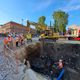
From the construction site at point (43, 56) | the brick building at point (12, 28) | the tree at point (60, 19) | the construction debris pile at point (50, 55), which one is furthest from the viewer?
the brick building at point (12, 28)

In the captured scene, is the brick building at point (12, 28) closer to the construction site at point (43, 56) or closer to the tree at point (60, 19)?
the tree at point (60, 19)

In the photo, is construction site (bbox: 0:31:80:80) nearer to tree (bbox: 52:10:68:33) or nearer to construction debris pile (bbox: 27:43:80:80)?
construction debris pile (bbox: 27:43:80:80)

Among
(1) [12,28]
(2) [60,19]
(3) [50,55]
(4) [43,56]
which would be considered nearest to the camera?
(4) [43,56]

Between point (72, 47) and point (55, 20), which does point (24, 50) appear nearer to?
point (72, 47)

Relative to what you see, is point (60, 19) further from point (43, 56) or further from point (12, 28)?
point (43, 56)

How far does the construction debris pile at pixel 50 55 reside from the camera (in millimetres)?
19125

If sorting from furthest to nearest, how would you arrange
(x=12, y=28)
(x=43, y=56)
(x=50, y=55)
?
(x=12, y=28), (x=50, y=55), (x=43, y=56)

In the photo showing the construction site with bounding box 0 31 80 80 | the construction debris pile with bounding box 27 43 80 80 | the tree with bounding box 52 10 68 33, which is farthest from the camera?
the tree with bounding box 52 10 68 33

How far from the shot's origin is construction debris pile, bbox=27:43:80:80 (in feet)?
62.7

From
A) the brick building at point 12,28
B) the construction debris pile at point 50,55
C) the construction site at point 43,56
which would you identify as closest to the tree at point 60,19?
the brick building at point 12,28

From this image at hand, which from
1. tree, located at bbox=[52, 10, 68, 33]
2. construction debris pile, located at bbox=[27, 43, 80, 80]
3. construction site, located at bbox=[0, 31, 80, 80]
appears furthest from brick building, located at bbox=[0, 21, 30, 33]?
construction site, located at bbox=[0, 31, 80, 80]

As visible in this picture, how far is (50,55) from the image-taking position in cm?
2381

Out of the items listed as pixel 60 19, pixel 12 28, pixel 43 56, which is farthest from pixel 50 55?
pixel 12 28

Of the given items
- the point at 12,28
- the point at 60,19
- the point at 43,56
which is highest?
the point at 60,19
